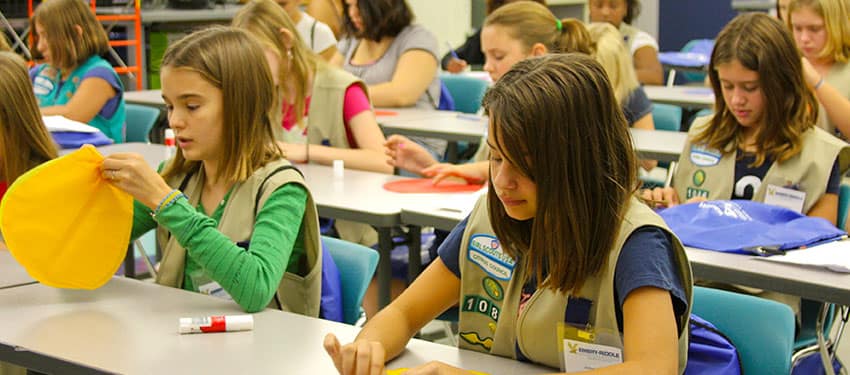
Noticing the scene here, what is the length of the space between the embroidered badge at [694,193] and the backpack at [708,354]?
4.77 feet

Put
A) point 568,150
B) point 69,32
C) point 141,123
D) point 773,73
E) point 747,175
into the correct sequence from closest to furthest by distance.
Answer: point 568,150 → point 773,73 → point 747,175 → point 69,32 → point 141,123

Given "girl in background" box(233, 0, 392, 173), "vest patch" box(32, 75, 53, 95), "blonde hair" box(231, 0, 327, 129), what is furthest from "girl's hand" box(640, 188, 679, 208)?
"vest patch" box(32, 75, 53, 95)

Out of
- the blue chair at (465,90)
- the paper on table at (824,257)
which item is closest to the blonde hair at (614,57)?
the paper on table at (824,257)

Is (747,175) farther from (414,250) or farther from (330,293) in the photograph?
(330,293)

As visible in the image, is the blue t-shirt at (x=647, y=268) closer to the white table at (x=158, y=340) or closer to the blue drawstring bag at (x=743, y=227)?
the white table at (x=158, y=340)

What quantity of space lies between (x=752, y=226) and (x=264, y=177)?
1201 millimetres

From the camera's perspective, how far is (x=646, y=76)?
6.50 meters

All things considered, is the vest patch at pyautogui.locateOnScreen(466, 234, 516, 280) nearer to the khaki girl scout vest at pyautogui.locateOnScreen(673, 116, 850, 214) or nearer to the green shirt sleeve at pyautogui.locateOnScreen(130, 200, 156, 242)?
the green shirt sleeve at pyautogui.locateOnScreen(130, 200, 156, 242)

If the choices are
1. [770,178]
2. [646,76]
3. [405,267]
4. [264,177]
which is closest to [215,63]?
[264,177]

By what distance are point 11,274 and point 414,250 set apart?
3.99ft

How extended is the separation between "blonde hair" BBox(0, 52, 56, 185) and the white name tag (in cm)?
154

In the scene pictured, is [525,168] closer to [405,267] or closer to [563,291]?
[563,291]

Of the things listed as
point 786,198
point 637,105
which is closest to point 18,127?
point 786,198

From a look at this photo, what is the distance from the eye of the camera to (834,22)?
394cm
